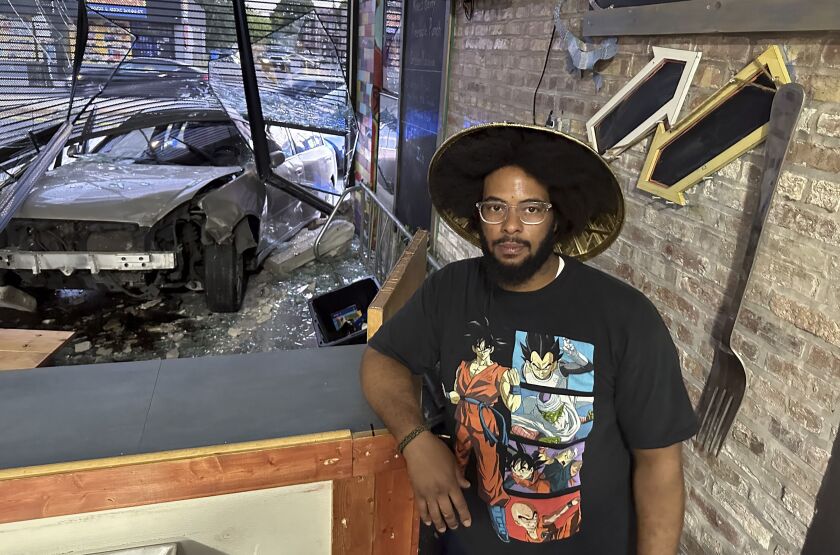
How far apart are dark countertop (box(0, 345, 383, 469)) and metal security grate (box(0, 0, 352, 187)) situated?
11.0ft

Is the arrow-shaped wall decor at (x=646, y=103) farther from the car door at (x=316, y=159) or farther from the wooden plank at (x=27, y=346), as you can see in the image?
the car door at (x=316, y=159)

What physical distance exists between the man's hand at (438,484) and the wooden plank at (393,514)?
0.23 meters

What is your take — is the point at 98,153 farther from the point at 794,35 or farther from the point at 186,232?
the point at 794,35

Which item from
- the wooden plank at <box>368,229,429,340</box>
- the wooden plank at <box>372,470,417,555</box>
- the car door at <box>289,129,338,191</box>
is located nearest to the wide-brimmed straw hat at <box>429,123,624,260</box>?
the wooden plank at <box>368,229,429,340</box>

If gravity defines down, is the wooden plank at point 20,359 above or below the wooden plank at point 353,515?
below

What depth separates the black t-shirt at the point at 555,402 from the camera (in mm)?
1078

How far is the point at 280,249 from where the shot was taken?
5762mm

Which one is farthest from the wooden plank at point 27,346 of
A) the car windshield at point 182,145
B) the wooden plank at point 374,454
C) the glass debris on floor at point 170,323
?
the wooden plank at point 374,454

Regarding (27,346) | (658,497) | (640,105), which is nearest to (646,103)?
(640,105)

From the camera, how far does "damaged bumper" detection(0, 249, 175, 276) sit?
3938mm

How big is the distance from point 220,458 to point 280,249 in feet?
15.3

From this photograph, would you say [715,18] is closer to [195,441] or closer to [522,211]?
[522,211]

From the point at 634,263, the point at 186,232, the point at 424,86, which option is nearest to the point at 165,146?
the point at 186,232

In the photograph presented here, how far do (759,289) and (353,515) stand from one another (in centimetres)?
115
